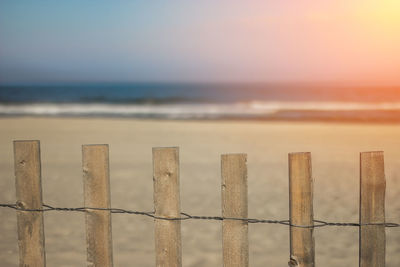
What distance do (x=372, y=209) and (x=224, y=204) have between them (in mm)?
778

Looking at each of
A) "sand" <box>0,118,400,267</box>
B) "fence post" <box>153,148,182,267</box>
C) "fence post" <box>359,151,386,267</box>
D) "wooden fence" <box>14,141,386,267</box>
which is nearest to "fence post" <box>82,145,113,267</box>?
"wooden fence" <box>14,141,386,267</box>

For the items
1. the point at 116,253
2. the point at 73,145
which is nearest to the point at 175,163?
the point at 116,253

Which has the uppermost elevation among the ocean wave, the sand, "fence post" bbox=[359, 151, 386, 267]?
the ocean wave

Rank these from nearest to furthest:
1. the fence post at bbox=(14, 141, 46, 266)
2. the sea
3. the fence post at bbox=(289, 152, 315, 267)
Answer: the fence post at bbox=(289, 152, 315, 267) < the fence post at bbox=(14, 141, 46, 266) < the sea

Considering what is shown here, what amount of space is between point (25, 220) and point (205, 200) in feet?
14.8

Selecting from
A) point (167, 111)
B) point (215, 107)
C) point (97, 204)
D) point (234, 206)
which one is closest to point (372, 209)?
point (234, 206)

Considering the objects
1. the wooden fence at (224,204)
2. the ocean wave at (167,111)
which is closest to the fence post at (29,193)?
the wooden fence at (224,204)

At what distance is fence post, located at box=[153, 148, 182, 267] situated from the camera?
2.59 meters

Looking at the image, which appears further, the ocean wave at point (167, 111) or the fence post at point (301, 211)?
the ocean wave at point (167, 111)

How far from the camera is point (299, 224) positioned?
2572 millimetres

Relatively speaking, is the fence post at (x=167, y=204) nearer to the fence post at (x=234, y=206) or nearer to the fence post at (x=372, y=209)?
the fence post at (x=234, y=206)

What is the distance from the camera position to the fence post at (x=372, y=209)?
257 cm

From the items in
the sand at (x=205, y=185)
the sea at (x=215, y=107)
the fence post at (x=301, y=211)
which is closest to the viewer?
the fence post at (x=301, y=211)

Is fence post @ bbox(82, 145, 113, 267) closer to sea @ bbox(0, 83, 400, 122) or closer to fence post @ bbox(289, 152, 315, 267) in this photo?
fence post @ bbox(289, 152, 315, 267)
